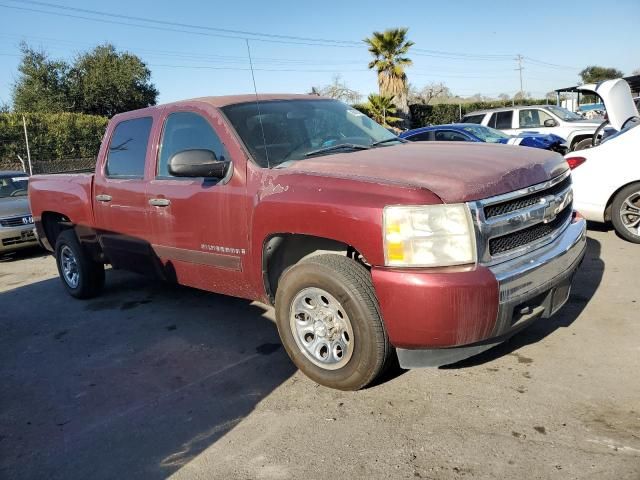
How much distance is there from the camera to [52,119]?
19.2 metres

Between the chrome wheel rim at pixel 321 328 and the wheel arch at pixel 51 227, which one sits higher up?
the wheel arch at pixel 51 227

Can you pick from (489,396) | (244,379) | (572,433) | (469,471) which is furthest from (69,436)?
(572,433)

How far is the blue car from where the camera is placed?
1093cm

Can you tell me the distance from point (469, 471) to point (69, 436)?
2217mm

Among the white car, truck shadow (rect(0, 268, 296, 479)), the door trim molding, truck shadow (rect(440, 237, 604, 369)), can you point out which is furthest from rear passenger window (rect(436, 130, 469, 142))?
the door trim molding

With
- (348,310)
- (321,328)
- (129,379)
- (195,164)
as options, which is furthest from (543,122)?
(129,379)

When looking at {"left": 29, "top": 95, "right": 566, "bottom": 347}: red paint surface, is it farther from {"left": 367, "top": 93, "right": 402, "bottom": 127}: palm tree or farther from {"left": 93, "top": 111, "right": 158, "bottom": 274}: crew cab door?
{"left": 367, "top": 93, "right": 402, "bottom": 127}: palm tree

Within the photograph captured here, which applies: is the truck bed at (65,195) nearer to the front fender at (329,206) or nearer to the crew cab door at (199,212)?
the crew cab door at (199,212)

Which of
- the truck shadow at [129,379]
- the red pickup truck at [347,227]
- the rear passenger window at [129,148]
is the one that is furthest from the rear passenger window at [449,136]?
the rear passenger window at [129,148]

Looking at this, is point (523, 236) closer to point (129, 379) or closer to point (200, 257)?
point (200, 257)

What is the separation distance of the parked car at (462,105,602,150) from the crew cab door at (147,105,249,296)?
1084 cm

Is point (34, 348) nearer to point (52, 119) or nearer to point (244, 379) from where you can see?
point (244, 379)

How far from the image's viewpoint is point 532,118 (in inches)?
549

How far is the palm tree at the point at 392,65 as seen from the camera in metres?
31.3
